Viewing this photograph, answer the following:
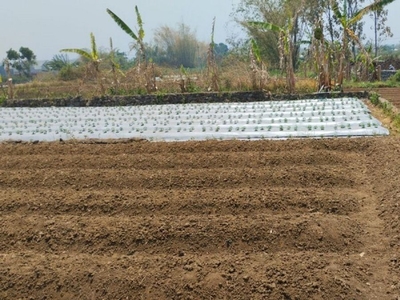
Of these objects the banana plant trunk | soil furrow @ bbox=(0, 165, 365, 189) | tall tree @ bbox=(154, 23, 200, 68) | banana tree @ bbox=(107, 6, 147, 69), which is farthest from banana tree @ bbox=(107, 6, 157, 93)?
tall tree @ bbox=(154, 23, 200, 68)

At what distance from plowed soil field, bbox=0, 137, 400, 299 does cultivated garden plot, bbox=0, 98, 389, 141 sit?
0.82 metres

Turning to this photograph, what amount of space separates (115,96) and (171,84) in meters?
2.02

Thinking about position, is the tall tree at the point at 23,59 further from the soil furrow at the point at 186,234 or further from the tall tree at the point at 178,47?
the soil furrow at the point at 186,234

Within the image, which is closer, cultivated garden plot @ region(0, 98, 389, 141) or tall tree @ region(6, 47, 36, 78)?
cultivated garden plot @ region(0, 98, 389, 141)

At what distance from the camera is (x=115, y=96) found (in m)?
11.8

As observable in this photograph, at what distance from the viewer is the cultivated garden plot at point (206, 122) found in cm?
680

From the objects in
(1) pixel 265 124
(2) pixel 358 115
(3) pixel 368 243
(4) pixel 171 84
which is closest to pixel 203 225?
(3) pixel 368 243

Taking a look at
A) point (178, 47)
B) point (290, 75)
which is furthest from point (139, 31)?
point (178, 47)

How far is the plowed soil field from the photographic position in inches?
122

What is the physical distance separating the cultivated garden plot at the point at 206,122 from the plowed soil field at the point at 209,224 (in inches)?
32.1

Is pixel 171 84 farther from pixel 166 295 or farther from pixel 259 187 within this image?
pixel 166 295

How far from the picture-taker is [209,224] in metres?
3.84

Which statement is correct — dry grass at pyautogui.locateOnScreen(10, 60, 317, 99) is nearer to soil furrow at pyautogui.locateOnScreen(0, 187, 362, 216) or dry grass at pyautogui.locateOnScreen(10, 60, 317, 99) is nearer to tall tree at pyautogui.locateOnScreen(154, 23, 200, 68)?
soil furrow at pyautogui.locateOnScreen(0, 187, 362, 216)

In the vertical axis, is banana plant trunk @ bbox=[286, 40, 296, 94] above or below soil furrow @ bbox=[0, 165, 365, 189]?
above
